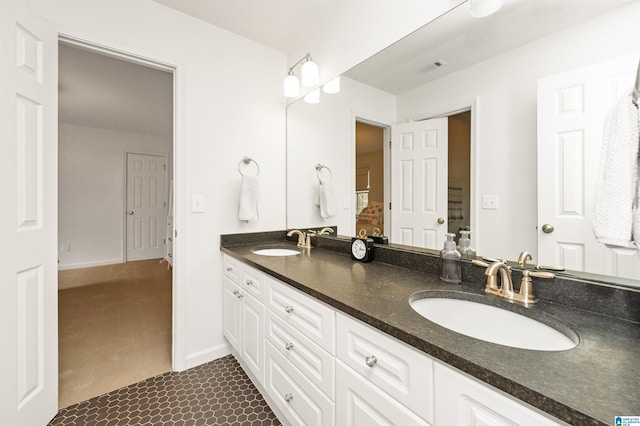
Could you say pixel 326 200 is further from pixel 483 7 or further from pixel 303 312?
pixel 483 7

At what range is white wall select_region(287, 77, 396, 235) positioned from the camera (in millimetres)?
1679

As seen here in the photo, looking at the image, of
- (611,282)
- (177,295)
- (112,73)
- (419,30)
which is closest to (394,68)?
(419,30)

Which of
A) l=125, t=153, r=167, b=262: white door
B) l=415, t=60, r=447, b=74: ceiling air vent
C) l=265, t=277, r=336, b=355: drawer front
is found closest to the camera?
l=265, t=277, r=336, b=355: drawer front

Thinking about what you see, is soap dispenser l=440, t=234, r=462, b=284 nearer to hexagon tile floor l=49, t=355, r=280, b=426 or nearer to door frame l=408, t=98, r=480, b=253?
door frame l=408, t=98, r=480, b=253

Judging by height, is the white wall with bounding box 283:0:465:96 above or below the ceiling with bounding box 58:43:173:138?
below

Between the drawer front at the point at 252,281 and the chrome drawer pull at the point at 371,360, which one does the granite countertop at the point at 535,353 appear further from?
the drawer front at the point at 252,281

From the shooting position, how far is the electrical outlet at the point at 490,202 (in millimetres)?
1088

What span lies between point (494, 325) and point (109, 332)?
284cm

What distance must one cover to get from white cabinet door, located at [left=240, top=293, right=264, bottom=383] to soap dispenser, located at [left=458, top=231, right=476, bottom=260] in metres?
0.98

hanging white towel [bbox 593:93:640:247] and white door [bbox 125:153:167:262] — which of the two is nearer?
hanging white towel [bbox 593:93:640:247]
